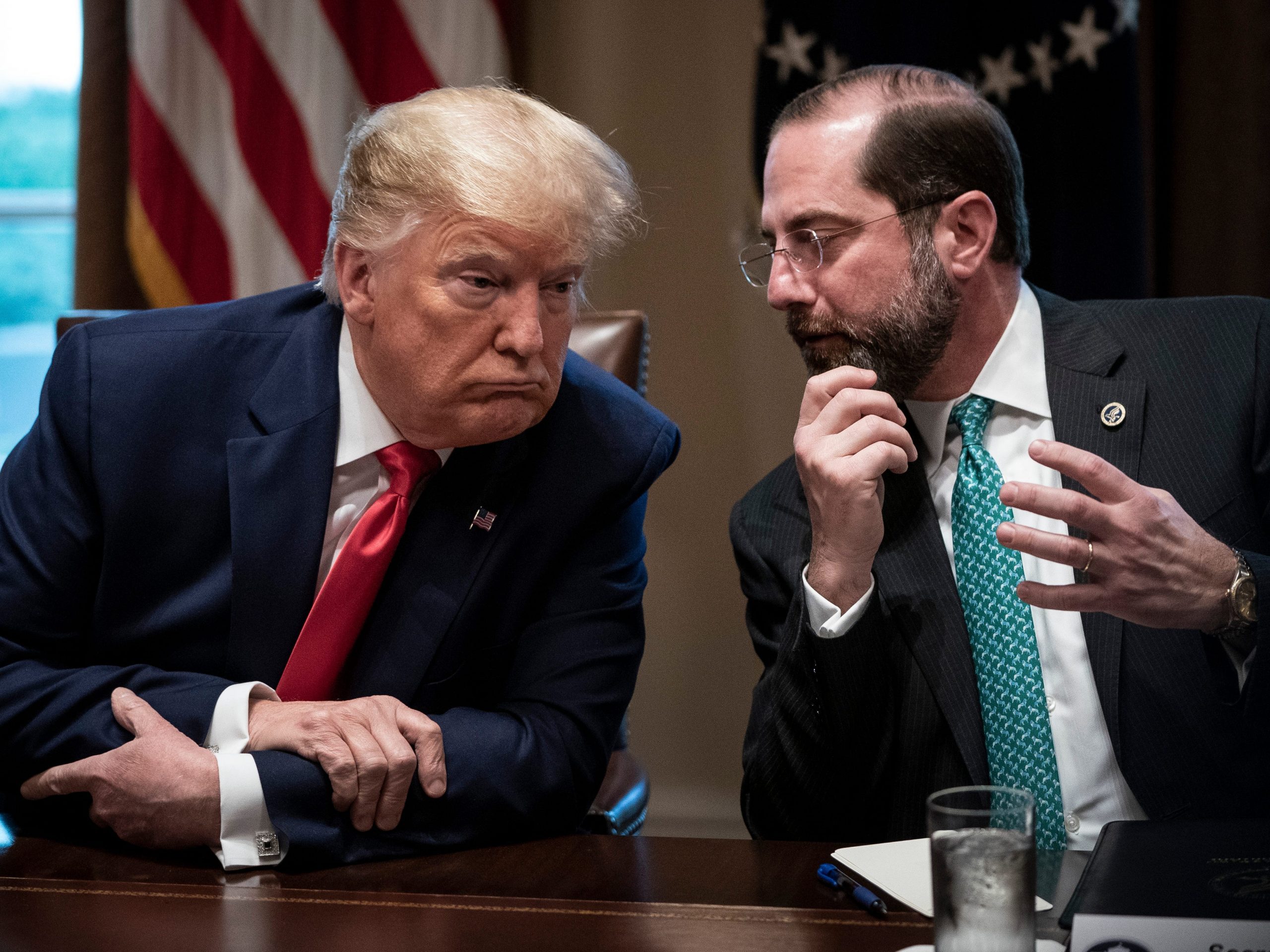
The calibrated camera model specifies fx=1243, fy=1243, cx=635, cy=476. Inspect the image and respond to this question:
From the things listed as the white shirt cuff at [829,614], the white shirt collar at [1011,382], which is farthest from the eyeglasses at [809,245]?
the white shirt cuff at [829,614]

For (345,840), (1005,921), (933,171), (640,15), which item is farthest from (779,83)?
(1005,921)

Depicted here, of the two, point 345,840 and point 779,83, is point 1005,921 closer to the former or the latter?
point 345,840

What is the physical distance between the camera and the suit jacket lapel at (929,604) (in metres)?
1.72

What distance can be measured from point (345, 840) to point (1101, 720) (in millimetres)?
1021

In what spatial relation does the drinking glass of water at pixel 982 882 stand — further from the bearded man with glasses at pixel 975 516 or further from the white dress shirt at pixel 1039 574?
the white dress shirt at pixel 1039 574

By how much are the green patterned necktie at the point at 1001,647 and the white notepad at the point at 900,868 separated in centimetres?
40

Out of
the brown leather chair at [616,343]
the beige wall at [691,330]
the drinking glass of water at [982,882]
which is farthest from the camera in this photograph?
the beige wall at [691,330]

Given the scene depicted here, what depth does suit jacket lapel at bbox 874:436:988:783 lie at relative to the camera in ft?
5.65

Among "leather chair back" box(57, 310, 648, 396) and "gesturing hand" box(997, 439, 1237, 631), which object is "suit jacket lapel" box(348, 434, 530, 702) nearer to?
"leather chair back" box(57, 310, 648, 396)

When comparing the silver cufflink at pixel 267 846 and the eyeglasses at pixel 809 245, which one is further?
the eyeglasses at pixel 809 245

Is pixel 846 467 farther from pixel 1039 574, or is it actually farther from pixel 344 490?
pixel 344 490

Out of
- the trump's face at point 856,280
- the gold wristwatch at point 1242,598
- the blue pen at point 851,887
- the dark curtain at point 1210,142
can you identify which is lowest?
the blue pen at point 851,887

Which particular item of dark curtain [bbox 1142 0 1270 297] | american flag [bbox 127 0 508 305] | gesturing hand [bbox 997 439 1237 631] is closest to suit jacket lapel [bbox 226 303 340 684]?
gesturing hand [bbox 997 439 1237 631]

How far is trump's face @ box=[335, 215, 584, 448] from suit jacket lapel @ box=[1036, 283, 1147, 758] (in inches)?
29.5
